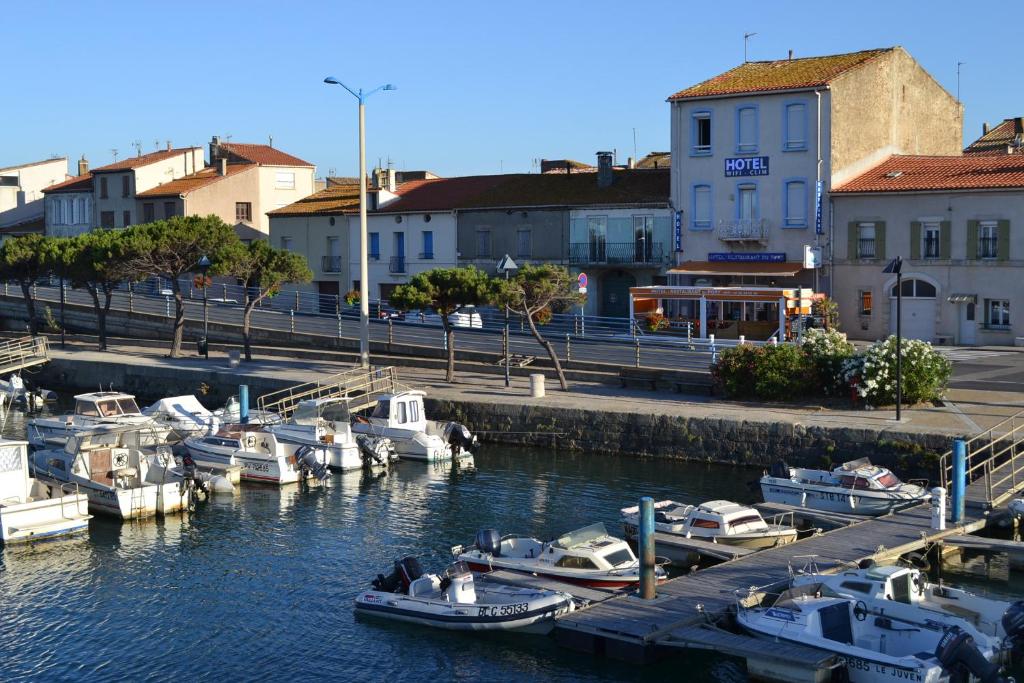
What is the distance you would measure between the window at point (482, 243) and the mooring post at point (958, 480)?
129 ft

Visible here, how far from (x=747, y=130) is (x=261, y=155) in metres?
40.9

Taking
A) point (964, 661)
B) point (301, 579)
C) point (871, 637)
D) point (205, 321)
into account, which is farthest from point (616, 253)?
point (964, 661)

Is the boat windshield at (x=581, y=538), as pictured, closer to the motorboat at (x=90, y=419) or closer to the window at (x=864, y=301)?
the motorboat at (x=90, y=419)

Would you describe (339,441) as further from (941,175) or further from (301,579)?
(941,175)

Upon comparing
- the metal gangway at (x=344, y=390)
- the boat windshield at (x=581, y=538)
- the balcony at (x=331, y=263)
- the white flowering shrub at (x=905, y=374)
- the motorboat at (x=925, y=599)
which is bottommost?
the motorboat at (x=925, y=599)

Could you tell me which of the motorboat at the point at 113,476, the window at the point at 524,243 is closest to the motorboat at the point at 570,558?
the motorboat at the point at 113,476

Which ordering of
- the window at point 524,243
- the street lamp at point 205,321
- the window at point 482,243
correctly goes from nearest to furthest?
the street lamp at point 205,321
the window at point 524,243
the window at point 482,243

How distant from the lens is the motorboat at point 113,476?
106 ft

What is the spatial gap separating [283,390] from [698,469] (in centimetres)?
1490

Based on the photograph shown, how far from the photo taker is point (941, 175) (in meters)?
52.5

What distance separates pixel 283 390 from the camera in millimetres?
43250

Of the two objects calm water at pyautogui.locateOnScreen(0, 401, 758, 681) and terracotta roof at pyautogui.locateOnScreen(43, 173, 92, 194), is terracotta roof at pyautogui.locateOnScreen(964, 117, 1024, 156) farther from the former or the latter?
terracotta roof at pyautogui.locateOnScreen(43, 173, 92, 194)

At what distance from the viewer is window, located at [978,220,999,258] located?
50188 millimetres

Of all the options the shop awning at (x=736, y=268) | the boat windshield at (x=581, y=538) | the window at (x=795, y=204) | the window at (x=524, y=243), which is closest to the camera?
the boat windshield at (x=581, y=538)
